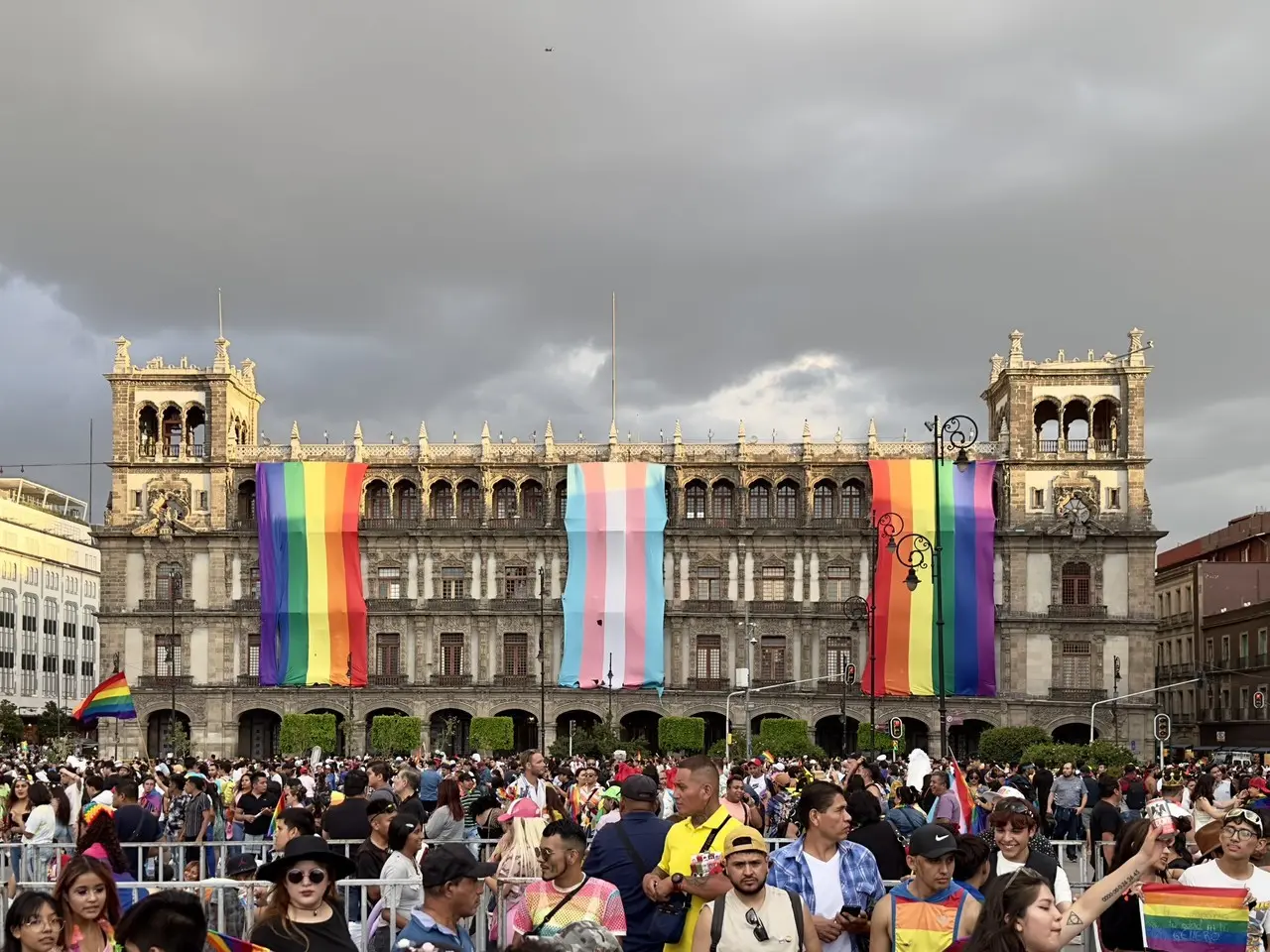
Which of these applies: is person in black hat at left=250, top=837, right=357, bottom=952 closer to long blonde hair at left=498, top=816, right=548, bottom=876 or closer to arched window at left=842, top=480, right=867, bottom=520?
long blonde hair at left=498, top=816, right=548, bottom=876

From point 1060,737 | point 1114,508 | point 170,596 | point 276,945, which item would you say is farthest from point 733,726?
point 276,945

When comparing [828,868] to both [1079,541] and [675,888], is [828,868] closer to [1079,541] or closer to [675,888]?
[675,888]

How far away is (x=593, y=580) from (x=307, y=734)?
1394 cm

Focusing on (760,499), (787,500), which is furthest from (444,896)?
(787,500)

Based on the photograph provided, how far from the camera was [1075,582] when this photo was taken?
242 feet

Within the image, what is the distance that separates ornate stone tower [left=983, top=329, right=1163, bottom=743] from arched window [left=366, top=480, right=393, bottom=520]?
91.5 ft

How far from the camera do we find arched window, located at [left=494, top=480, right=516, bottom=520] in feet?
254

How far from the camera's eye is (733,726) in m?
74.6

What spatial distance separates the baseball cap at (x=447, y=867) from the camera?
8.34 metres

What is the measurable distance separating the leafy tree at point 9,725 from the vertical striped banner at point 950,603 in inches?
1616

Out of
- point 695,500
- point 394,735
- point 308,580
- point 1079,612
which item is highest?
point 695,500

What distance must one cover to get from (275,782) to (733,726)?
53.3 meters

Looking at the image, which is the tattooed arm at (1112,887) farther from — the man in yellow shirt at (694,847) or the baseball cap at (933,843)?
the man in yellow shirt at (694,847)

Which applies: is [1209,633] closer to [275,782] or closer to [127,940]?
[275,782]
